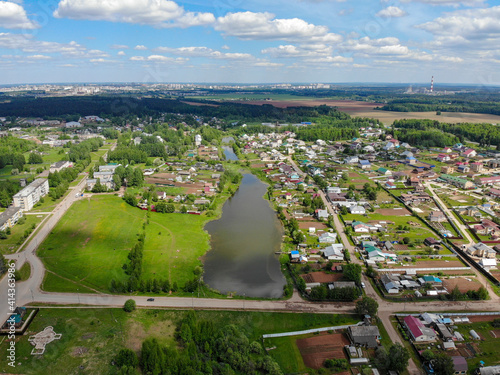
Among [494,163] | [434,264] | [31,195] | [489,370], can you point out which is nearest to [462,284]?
[434,264]

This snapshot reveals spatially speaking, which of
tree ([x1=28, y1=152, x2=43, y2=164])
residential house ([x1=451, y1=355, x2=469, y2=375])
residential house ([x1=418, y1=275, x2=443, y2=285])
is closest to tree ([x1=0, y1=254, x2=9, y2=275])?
residential house ([x1=451, y1=355, x2=469, y2=375])

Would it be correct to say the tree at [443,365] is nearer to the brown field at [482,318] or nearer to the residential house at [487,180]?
the brown field at [482,318]

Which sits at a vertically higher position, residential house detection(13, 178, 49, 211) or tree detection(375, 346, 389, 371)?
residential house detection(13, 178, 49, 211)

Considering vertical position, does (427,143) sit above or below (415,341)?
above

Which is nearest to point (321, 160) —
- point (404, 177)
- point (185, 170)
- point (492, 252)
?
point (404, 177)

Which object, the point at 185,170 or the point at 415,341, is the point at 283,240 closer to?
the point at 415,341

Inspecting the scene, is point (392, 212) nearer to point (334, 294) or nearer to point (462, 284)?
point (462, 284)

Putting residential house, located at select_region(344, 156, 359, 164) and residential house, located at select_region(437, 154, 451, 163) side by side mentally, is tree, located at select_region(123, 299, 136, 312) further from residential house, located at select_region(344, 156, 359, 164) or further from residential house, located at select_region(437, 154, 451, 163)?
residential house, located at select_region(437, 154, 451, 163)

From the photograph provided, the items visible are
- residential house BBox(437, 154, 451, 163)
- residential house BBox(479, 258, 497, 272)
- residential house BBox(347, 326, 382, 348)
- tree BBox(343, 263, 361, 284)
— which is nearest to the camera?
residential house BBox(347, 326, 382, 348)
